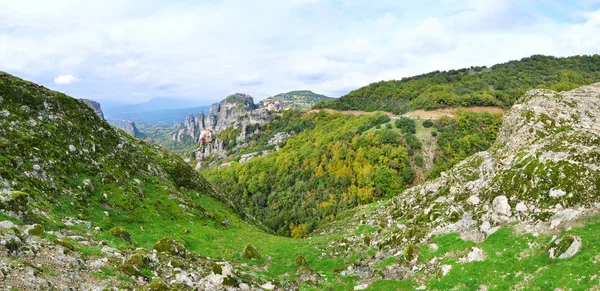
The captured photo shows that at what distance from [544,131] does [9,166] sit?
186ft

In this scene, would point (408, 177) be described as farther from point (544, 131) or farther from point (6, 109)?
point (6, 109)

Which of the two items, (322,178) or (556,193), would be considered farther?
(322,178)

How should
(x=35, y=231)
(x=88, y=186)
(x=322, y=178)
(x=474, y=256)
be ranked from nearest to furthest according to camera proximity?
(x=35, y=231) → (x=474, y=256) → (x=88, y=186) → (x=322, y=178)

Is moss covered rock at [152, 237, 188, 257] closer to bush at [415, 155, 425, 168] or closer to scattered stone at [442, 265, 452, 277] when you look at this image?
scattered stone at [442, 265, 452, 277]

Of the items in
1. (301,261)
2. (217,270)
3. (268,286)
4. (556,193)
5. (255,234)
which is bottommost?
(255,234)

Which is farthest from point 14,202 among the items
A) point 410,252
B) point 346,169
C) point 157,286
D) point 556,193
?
point 346,169

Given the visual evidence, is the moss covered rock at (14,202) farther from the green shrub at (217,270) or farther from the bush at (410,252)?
the bush at (410,252)

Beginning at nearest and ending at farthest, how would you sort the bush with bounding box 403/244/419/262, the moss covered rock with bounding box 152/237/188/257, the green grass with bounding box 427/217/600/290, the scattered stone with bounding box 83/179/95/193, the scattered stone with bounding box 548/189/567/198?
the green grass with bounding box 427/217/600/290
the scattered stone with bounding box 548/189/567/198
the moss covered rock with bounding box 152/237/188/257
the bush with bounding box 403/244/419/262
the scattered stone with bounding box 83/179/95/193

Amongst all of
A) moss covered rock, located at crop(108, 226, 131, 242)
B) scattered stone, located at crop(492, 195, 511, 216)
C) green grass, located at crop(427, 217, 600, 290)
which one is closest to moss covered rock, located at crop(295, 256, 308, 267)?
green grass, located at crop(427, 217, 600, 290)

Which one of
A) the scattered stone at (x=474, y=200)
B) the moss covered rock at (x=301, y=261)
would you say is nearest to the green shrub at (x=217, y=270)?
the moss covered rock at (x=301, y=261)

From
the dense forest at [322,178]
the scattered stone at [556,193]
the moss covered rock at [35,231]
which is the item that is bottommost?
the dense forest at [322,178]

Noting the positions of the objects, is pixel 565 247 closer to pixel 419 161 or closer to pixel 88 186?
pixel 88 186

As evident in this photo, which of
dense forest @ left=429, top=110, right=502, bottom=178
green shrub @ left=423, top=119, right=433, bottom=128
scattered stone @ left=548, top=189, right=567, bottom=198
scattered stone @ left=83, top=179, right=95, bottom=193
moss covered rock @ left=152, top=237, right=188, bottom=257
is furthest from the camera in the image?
green shrub @ left=423, top=119, right=433, bottom=128

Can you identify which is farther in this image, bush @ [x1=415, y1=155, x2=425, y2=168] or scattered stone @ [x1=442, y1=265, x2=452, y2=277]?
bush @ [x1=415, y1=155, x2=425, y2=168]
